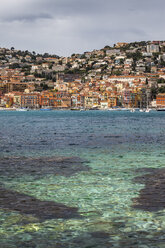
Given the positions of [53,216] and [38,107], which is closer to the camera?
[53,216]

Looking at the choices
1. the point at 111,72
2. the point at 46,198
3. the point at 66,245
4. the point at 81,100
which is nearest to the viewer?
the point at 66,245

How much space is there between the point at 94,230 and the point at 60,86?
15466cm

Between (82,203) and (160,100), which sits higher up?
(160,100)

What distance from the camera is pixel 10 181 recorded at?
9.16 meters

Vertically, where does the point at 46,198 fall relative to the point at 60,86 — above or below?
below

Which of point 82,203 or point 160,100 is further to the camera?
point 160,100

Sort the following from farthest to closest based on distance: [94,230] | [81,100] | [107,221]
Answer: [81,100]
[107,221]
[94,230]

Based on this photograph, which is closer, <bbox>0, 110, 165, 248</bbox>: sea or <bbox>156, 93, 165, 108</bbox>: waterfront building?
<bbox>0, 110, 165, 248</bbox>: sea

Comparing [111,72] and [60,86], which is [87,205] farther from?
[111,72]

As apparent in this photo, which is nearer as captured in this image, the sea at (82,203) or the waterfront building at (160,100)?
the sea at (82,203)

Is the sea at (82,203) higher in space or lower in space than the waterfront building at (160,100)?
lower

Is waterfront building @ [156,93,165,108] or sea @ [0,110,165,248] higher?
waterfront building @ [156,93,165,108]

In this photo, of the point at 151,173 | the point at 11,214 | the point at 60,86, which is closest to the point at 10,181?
the point at 11,214

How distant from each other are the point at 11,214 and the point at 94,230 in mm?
1573
